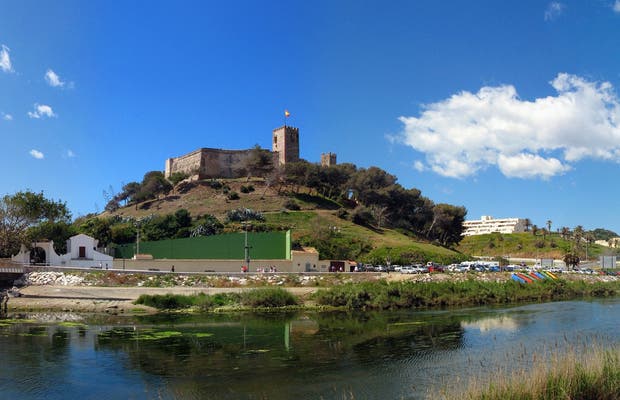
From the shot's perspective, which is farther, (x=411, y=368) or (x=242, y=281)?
(x=242, y=281)

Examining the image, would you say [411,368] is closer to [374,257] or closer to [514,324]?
[514,324]

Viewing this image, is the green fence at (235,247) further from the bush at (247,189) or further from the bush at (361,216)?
the bush at (247,189)

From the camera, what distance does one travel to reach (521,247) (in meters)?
108

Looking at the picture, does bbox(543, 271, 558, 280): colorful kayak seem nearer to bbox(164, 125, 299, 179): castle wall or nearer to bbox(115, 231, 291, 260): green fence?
bbox(115, 231, 291, 260): green fence

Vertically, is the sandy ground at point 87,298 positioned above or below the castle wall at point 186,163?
below

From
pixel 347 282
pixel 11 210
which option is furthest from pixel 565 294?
pixel 11 210

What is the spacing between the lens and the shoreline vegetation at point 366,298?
39.9 metres

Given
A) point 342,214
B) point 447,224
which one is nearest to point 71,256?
point 342,214

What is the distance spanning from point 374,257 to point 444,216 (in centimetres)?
3417

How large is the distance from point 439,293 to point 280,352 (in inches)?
956

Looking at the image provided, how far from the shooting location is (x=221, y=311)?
128 ft

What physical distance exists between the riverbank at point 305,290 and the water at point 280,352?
383cm

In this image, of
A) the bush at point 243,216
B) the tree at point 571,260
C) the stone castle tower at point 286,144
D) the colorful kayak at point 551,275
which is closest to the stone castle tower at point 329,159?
the stone castle tower at point 286,144

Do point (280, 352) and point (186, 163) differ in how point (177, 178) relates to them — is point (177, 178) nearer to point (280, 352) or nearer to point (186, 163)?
point (186, 163)
